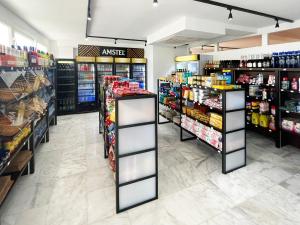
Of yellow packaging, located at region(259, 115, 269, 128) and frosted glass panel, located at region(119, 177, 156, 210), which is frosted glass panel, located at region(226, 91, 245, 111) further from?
yellow packaging, located at region(259, 115, 269, 128)

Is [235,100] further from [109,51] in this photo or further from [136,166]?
[109,51]

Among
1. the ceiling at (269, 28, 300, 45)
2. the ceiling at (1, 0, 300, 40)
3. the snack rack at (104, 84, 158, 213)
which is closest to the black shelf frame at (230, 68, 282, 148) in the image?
the ceiling at (1, 0, 300, 40)

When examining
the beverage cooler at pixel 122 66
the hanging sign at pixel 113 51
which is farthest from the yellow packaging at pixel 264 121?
the hanging sign at pixel 113 51

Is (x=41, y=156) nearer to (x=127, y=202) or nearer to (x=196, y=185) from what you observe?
(x=127, y=202)

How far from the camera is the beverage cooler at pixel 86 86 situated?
836 centimetres

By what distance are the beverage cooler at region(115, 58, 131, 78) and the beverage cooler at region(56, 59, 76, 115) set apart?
5.80ft

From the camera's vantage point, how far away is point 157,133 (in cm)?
313

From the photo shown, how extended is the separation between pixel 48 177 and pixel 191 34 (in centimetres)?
→ 486

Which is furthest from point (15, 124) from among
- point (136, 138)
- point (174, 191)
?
point (174, 191)

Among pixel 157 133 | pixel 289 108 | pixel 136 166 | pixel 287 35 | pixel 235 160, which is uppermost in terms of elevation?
pixel 287 35

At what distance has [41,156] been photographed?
4.38m

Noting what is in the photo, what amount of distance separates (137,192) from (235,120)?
209cm

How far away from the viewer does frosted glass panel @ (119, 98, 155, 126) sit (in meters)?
2.54

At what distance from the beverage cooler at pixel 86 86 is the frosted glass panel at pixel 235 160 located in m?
6.47
